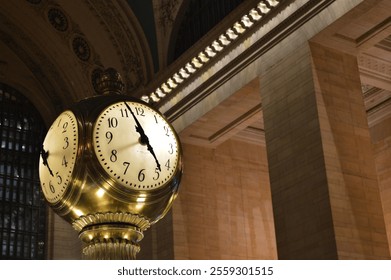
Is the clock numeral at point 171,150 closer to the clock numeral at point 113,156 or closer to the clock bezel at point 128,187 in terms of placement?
the clock bezel at point 128,187

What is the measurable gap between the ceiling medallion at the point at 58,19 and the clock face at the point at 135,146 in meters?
11.9

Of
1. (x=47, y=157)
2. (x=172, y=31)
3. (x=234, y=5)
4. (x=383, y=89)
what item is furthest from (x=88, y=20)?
(x=47, y=157)

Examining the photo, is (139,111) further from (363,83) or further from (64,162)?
(363,83)

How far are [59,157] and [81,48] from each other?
39.1 feet

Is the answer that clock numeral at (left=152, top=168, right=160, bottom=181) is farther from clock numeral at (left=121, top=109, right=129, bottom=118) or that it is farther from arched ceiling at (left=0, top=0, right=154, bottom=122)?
arched ceiling at (left=0, top=0, right=154, bottom=122)

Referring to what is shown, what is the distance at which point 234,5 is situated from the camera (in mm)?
11078

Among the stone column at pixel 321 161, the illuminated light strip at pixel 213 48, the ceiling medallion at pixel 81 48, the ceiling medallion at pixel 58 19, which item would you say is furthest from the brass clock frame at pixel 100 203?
the ceiling medallion at pixel 58 19

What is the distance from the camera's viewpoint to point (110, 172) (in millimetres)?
1836

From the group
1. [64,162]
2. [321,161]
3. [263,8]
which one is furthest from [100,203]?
[263,8]

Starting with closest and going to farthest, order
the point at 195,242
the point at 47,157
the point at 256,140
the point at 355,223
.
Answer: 1. the point at 47,157
2. the point at 355,223
3. the point at 195,242
4. the point at 256,140

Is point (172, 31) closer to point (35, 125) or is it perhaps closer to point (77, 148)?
point (35, 125)

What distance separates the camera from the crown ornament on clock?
6.05 ft

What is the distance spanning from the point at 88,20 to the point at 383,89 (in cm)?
520

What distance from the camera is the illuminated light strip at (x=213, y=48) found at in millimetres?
10109
